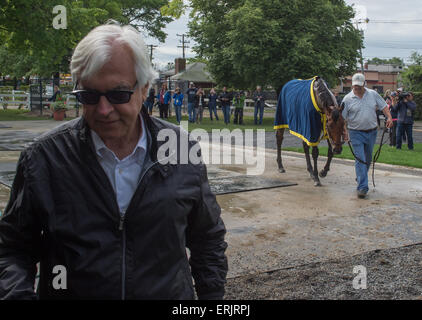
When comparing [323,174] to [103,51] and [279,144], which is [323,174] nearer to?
[279,144]

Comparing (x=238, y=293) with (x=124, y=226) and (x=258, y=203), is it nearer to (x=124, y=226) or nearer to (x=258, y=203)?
(x=124, y=226)

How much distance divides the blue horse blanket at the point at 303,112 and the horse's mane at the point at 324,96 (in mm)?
120

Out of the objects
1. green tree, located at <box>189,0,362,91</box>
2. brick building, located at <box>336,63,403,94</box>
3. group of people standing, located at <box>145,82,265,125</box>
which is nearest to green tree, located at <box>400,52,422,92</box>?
green tree, located at <box>189,0,362,91</box>

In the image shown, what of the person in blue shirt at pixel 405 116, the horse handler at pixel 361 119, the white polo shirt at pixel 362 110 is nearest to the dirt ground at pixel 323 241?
the horse handler at pixel 361 119

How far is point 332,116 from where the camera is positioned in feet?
28.1

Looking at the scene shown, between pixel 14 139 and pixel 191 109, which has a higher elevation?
pixel 191 109

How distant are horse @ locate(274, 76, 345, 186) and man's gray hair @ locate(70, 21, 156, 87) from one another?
6854mm

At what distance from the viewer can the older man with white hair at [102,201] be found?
1875mm

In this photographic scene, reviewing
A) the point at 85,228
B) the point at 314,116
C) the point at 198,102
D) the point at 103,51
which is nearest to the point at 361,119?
the point at 314,116

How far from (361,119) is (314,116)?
1.17 meters

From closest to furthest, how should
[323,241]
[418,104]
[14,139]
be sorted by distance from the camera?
[323,241]
[14,139]
[418,104]

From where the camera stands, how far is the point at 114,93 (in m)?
1.95

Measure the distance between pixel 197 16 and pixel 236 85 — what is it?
16.6 ft

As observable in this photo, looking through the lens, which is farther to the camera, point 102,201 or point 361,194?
point 361,194
